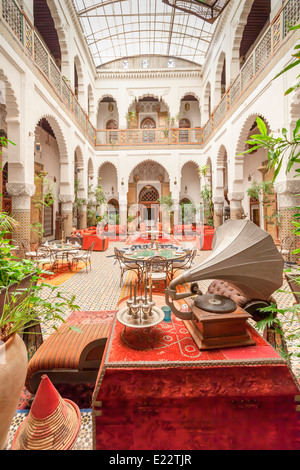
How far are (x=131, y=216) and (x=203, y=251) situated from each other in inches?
293

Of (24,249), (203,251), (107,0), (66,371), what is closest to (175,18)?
(107,0)

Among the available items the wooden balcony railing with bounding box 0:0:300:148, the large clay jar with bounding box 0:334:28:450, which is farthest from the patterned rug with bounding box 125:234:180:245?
the large clay jar with bounding box 0:334:28:450

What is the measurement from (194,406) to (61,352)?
1.36m

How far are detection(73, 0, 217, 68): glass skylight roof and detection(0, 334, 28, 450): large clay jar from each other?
15656 millimetres

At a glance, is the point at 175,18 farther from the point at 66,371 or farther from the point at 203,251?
the point at 66,371

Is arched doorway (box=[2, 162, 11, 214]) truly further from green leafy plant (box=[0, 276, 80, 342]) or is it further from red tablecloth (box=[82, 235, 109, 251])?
green leafy plant (box=[0, 276, 80, 342])

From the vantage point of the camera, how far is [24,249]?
20.2 ft

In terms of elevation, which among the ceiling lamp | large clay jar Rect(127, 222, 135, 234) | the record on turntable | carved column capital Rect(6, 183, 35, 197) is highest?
the ceiling lamp

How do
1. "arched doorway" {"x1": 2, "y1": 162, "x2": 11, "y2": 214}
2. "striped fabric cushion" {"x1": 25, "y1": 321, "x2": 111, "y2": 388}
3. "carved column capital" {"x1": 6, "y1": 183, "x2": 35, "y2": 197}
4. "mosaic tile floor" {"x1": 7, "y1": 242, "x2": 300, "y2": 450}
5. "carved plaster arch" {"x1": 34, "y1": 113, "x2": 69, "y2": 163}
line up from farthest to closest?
"carved plaster arch" {"x1": 34, "y1": 113, "x2": 69, "y2": 163} → "arched doorway" {"x1": 2, "y1": 162, "x2": 11, "y2": 214} → "carved column capital" {"x1": 6, "y1": 183, "x2": 35, "y2": 197} → "mosaic tile floor" {"x1": 7, "y1": 242, "x2": 300, "y2": 450} → "striped fabric cushion" {"x1": 25, "y1": 321, "x2": 111, "y2": 388}

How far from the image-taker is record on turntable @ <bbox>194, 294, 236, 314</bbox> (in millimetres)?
1412

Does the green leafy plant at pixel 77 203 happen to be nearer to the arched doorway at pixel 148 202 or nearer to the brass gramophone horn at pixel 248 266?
the arched doorway at pixel 148 202

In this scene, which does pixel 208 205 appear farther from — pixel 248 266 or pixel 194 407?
pixel 194 407

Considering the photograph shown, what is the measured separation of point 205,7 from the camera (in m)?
A: 7.84

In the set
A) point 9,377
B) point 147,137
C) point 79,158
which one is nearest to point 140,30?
point 147,137
